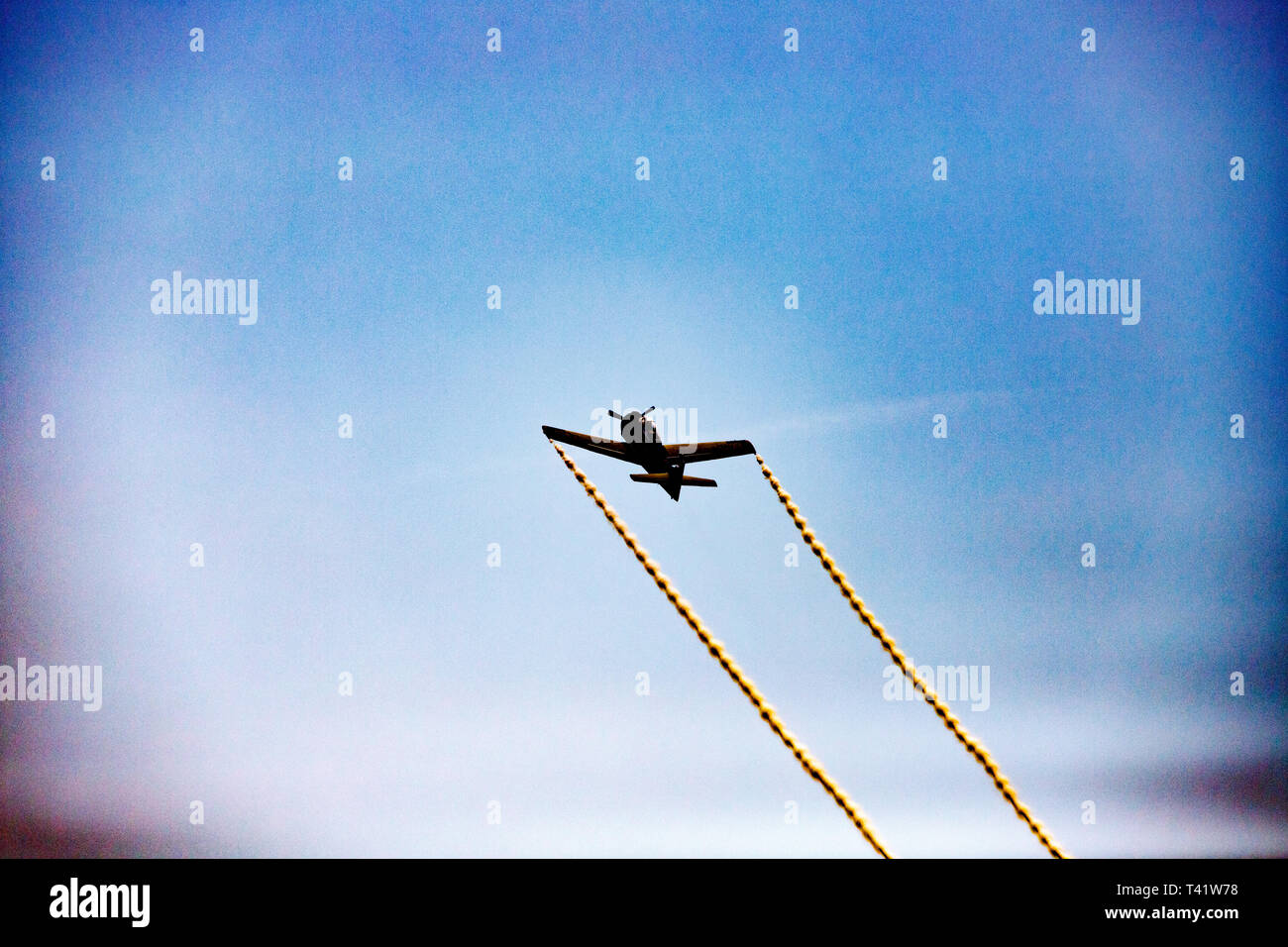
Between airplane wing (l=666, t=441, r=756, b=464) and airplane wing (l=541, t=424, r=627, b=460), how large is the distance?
736 millimetres

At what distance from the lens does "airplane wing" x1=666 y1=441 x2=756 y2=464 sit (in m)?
12.6

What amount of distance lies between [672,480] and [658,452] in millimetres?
493

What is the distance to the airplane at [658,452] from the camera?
41.4 feet

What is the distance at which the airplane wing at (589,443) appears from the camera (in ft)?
38.3

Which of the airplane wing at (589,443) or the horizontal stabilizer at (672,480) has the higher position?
the airplane wing at (589,443)

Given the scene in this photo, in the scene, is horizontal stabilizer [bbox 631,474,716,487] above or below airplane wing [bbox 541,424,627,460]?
below

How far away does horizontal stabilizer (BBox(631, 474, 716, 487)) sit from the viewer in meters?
12.7

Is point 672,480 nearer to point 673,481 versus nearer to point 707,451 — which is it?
point 673,481
